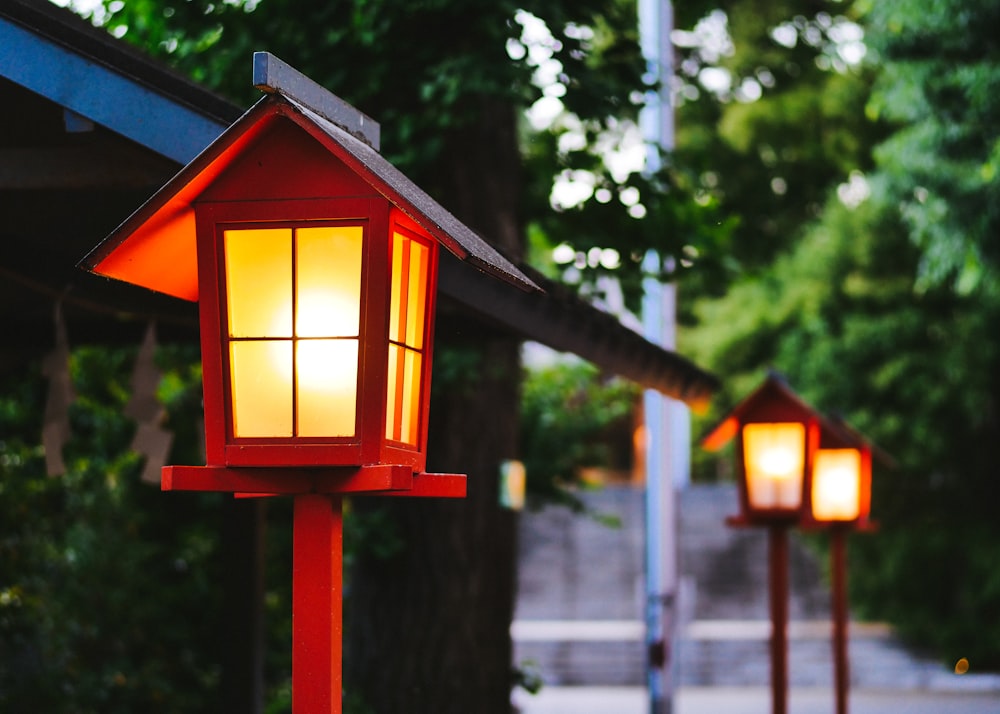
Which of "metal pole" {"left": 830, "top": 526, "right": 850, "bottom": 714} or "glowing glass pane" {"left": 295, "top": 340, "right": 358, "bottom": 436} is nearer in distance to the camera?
"glowing glass pane" {"left": 295, "top": 340, "right": 358, "bottom": 436}

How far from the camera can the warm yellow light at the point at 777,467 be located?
957cm

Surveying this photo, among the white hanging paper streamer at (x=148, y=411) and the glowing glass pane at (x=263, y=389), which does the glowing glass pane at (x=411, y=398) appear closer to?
the glowing glass pane at (x=263, y=389)

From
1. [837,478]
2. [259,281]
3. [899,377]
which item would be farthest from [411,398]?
[899,377]

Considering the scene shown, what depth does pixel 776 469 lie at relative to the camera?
9617 mm

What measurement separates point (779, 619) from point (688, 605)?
1458 cm

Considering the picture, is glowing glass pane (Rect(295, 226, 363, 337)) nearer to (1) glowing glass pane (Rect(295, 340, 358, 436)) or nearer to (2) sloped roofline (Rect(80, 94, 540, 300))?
(1) glowing glass pane (Rect(295, 340, 358, 436))

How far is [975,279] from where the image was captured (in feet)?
50.3

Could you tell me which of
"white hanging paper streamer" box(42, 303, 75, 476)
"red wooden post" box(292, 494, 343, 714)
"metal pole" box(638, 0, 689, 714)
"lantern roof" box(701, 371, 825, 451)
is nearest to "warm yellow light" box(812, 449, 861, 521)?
"lantern roof" box(701, 371, 825, 451)

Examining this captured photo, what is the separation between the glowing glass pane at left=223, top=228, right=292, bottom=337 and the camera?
12.8 ft

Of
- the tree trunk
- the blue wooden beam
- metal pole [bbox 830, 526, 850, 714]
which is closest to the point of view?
the blue wooden beam

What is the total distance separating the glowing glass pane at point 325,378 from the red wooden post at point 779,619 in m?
6.20

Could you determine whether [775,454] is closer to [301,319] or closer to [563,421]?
[563,421]

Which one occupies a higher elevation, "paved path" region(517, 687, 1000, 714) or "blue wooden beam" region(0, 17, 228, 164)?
"blue wooden beam" region(0, 17, 228, 164)

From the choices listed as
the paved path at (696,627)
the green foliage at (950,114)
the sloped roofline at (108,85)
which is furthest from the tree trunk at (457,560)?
the paved path at (696,627)
